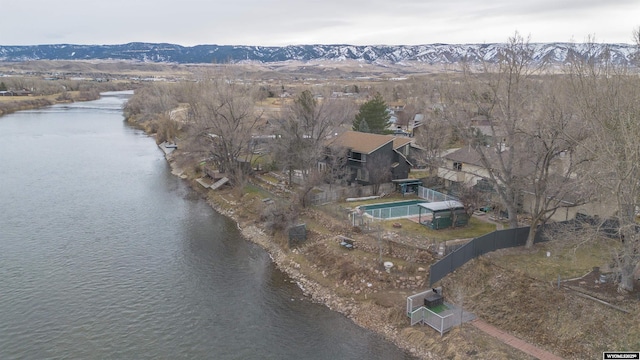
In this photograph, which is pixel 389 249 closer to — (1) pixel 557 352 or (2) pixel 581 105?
(1) pixel 557 352

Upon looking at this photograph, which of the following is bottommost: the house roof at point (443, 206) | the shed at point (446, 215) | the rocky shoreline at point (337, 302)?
the rocky shoreline at point (337, 302)

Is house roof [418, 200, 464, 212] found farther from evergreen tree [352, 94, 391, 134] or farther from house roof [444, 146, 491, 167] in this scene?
evergreen tree [352, 94, 391, 134]

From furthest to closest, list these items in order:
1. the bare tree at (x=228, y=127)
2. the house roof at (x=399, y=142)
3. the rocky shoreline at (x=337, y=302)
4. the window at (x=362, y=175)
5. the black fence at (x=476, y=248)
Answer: the bare tree at (x=228, y=127)
the house roof at (x=399, y=142)
the window at (x=362, y=175)
the black fence at (x=476, y=248)
the rocky shoreline at (x=337, y=302)

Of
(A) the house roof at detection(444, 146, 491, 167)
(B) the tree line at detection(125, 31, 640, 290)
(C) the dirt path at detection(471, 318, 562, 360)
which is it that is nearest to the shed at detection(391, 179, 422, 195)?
(B) the tree line at detection(125, 31, 640, 290)

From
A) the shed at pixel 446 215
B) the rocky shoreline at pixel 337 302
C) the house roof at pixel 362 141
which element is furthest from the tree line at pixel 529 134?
the rocky shoreline at pixel 337 302

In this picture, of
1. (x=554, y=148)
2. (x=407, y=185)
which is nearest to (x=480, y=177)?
(x=407, y=185)

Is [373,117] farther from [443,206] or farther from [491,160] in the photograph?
[443,206]

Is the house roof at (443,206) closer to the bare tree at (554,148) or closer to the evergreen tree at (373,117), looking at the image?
the bare tree at (554,148)
